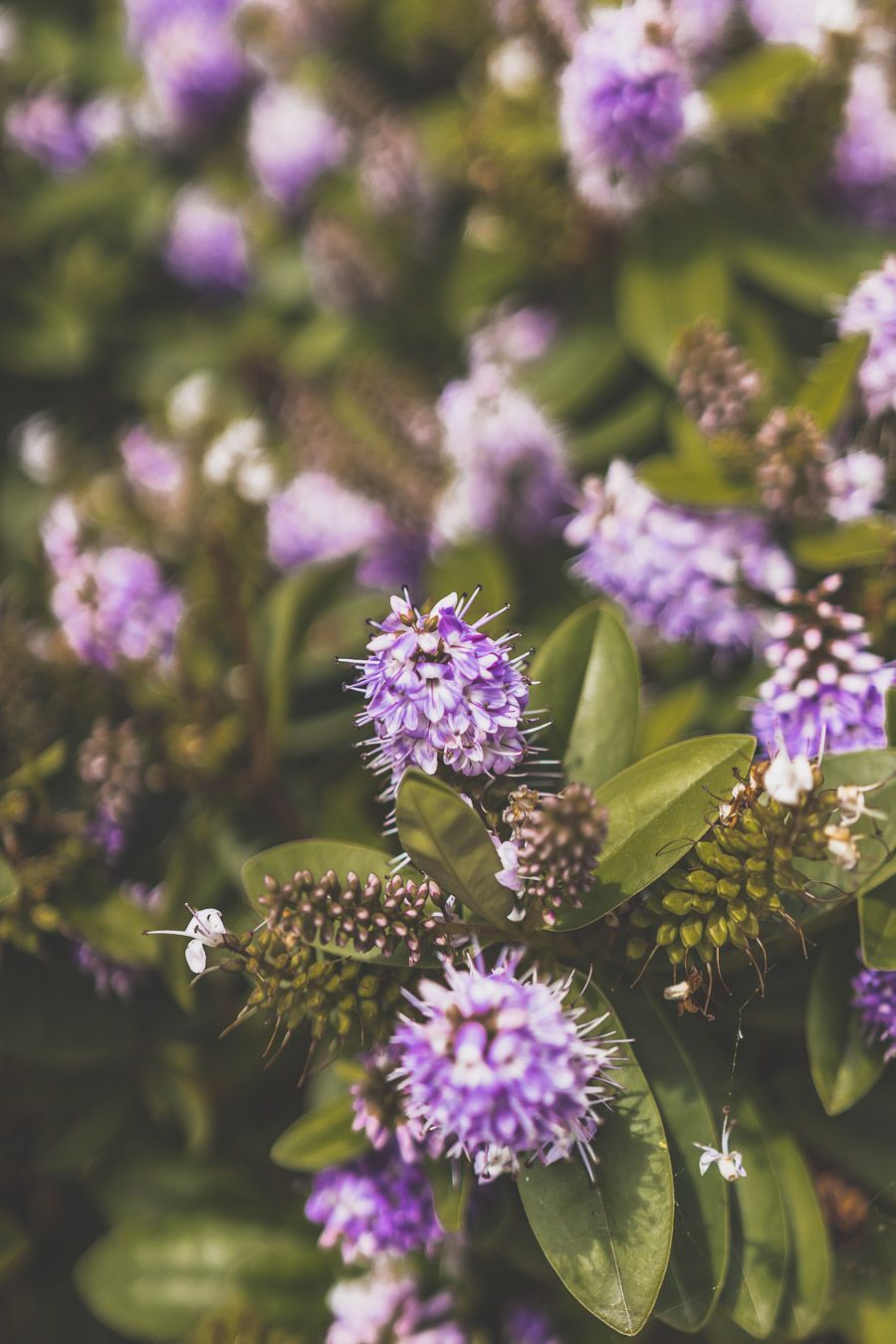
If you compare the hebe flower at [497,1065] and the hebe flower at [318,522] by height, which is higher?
the hebe flower at [318,522]

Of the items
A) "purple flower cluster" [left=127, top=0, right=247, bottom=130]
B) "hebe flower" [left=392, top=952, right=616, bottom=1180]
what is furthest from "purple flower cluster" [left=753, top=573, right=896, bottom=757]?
"purple flower cluster" [left=127, top=0, right=247, bottom=130]

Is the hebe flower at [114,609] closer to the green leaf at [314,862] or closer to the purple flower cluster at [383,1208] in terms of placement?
the green leaf at [314,862]

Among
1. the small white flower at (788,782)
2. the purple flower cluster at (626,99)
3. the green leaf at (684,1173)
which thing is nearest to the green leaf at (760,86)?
the purple flower cluster at (626,99)

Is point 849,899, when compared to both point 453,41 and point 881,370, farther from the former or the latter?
point 453,41

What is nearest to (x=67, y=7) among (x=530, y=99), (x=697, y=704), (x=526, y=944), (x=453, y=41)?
(x=453, y=41)

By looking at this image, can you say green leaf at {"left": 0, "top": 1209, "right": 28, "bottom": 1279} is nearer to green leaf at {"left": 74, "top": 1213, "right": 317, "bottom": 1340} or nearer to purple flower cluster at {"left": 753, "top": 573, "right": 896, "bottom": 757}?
green leaf at {"left": 74, "top": 1213, "right": 317, "bottom": 1340}

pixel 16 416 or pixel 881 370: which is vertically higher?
pixel 16 416
